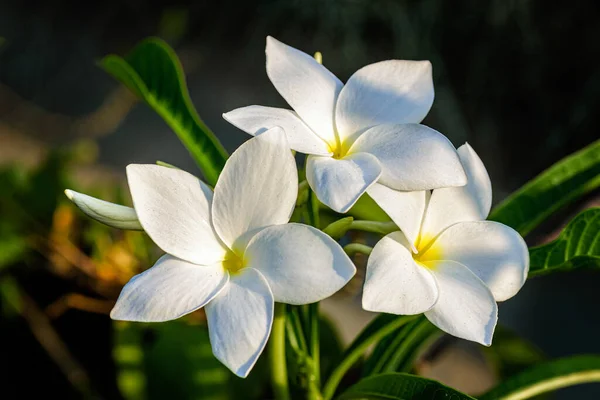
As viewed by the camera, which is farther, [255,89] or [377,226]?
[255,89]

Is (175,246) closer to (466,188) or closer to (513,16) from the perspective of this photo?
(466,188)

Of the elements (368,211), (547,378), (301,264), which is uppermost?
(301,264)

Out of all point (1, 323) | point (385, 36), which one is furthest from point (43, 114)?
point (1, 323)

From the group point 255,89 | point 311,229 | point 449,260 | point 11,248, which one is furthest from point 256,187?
point 255,89

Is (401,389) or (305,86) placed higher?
(305,86)

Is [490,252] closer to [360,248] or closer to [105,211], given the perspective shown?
[360,248]

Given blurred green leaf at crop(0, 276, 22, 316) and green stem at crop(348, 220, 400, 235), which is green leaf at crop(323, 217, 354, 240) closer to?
green stem at crop(348, 220, 400, 235)
